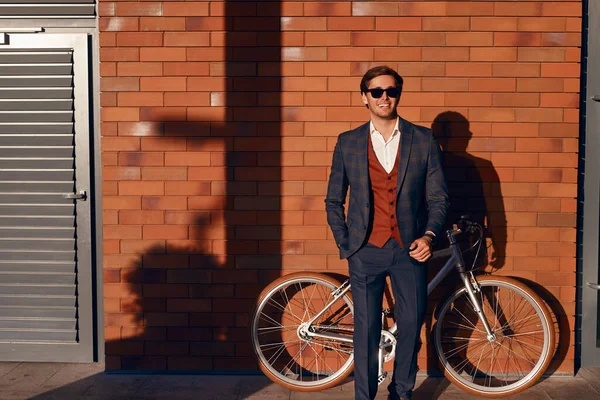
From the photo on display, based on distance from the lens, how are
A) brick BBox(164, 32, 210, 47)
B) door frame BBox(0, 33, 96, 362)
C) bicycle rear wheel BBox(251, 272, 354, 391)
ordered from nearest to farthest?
1. bicycle rear wheel BBox(251, 272, 354, 391)
2. brick BBox(164, 32, 210, 47)
3. door frame BBox(0, 33, 96, 362)

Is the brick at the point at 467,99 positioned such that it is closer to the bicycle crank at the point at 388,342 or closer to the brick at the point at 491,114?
the brick at the point at 491,114

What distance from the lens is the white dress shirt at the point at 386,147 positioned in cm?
454

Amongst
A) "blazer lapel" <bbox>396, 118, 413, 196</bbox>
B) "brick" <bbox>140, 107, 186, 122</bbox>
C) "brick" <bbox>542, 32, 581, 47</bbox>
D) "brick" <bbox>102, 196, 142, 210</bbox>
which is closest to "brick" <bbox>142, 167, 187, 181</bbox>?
"brick" <bbox>102, 196, 142, 210</bbox>

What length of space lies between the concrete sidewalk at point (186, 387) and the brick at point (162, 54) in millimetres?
2327

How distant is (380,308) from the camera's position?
184 inches

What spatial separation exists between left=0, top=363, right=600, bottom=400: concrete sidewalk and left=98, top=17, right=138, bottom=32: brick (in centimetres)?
254

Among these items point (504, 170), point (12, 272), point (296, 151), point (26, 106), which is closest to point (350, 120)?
point (296, 151)

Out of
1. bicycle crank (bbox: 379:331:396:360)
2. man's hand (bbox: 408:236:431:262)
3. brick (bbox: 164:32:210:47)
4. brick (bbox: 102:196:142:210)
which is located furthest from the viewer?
brick (bbox: 102:196:142:210)

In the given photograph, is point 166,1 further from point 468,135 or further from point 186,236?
point 468,135

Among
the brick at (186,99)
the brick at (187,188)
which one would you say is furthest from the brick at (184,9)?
the brick at (187,188)

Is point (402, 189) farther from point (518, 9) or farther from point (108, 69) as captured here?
point (108, 69)

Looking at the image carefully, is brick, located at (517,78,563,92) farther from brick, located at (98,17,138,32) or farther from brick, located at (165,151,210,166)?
brick, located at (98,17,138,32)

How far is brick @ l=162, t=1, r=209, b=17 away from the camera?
5.36 meters

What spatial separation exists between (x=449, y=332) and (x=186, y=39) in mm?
2867
